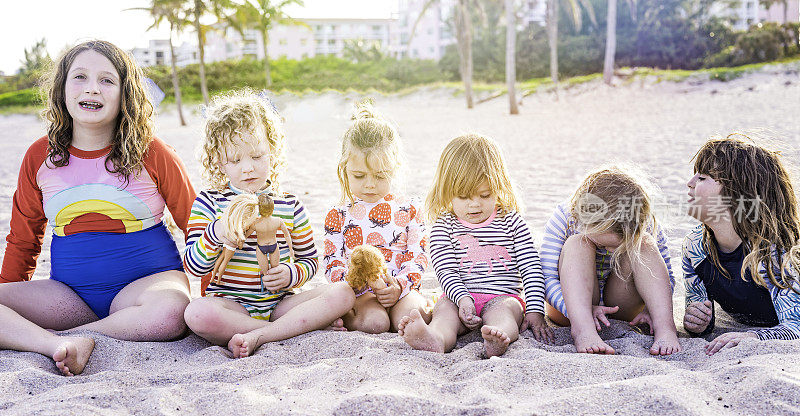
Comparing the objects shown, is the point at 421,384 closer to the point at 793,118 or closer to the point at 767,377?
the point at 767,377

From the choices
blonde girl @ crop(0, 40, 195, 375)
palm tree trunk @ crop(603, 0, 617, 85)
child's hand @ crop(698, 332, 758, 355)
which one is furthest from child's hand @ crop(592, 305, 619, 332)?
palm tree trunk @ crop(603, 0, 617, 85)

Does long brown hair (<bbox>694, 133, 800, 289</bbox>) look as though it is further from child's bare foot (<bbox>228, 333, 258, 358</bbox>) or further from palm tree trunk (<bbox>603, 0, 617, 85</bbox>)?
palm tree trunk (<bbox>603, 0, 617, 85</bbox>)

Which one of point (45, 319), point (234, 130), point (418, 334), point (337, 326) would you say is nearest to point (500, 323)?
point (418, 334)

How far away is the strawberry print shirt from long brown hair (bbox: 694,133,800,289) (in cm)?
135

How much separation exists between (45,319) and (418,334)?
164 cm

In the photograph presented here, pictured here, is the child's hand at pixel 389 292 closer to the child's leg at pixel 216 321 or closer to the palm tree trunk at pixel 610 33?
the child's leg at pixel 216 321

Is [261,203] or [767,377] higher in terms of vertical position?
[261,203]

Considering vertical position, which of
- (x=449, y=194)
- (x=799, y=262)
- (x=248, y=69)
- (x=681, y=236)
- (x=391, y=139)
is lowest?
(x=681, y=236)

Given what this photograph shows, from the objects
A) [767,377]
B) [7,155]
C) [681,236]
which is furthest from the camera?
[7,155]

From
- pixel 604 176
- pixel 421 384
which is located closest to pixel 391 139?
pixel 604 176

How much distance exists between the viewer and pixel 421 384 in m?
2.01

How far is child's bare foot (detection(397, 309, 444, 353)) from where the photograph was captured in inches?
93.9

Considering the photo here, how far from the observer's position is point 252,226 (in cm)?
261

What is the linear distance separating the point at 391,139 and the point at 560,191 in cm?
374
